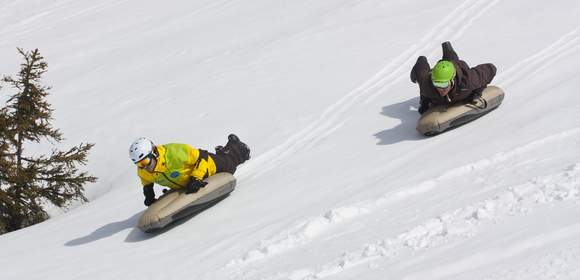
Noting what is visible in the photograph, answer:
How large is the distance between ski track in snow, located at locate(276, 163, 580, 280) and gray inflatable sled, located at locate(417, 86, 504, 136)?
2950 millimetres

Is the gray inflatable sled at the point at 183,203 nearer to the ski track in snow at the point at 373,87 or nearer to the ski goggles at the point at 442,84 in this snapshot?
the ski track in snow at the point at 373,87

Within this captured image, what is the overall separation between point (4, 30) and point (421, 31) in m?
21.7

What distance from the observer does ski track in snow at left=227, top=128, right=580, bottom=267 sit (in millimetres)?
6609

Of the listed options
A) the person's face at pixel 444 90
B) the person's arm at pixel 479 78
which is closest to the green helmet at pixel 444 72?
the person's face at pixel 444 90

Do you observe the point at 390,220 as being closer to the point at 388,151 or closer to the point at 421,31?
the point at 388,151

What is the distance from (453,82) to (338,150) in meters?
1.87

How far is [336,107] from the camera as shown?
37.6ft

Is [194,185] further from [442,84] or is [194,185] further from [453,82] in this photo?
[453,82]

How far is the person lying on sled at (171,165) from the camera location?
8101 millimetres

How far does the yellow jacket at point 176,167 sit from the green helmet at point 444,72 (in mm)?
3290

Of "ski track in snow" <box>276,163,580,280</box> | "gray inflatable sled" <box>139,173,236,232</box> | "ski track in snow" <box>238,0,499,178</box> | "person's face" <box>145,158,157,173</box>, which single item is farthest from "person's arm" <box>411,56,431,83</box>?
"person's face" <box>145,158,157,173</box>

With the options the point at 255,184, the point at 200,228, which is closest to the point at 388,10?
the point at 255,184

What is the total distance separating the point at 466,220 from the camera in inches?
224

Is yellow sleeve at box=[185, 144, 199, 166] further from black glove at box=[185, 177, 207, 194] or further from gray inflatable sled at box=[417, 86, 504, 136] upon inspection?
gray inflatable sled at box=[417, 86, 504, 136]
